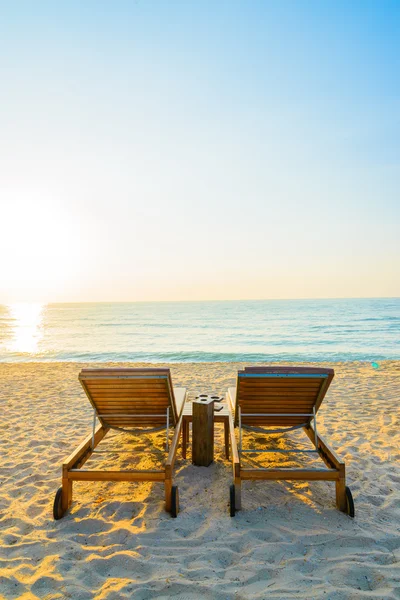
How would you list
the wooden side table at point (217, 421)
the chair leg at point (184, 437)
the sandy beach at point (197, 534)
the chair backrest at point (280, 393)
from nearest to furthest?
the sandy beach at point (197, 534) < the chair backrest at point (280, 393) < the wooden side table at point (217, 421) < the chair leg at point (184, 437)

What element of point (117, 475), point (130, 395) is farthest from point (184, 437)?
point (117, 475)

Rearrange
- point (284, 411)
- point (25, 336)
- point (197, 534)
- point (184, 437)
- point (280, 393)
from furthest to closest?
point (25, 336)
point (184, 437)
point (284, 411)
point (280, 393)
point (197, 534)

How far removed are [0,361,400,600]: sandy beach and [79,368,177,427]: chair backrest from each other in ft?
2.26

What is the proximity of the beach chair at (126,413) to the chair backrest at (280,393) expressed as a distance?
79cm

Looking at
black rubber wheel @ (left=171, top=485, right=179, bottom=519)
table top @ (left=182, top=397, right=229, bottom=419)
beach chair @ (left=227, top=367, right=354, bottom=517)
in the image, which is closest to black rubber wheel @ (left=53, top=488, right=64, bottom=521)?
black rubber wheel @ (left=171, top=485, right=179, bottom=519)

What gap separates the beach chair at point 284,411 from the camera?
3215mm

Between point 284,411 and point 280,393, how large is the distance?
1.04ft

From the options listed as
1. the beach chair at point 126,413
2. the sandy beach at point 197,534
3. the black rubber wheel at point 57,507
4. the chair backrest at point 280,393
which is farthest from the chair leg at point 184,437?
the black rubber wheel at point 57,507

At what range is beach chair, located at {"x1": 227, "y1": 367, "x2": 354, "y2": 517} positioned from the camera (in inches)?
127

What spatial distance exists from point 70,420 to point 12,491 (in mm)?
2605

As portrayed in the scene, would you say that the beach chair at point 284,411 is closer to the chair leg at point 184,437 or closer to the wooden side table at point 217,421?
the wooden side table at point 217,421

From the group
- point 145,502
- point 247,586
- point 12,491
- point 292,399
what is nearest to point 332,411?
point 292,399

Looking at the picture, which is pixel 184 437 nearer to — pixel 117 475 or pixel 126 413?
pixel 126 413

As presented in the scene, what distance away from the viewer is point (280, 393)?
3779mm
